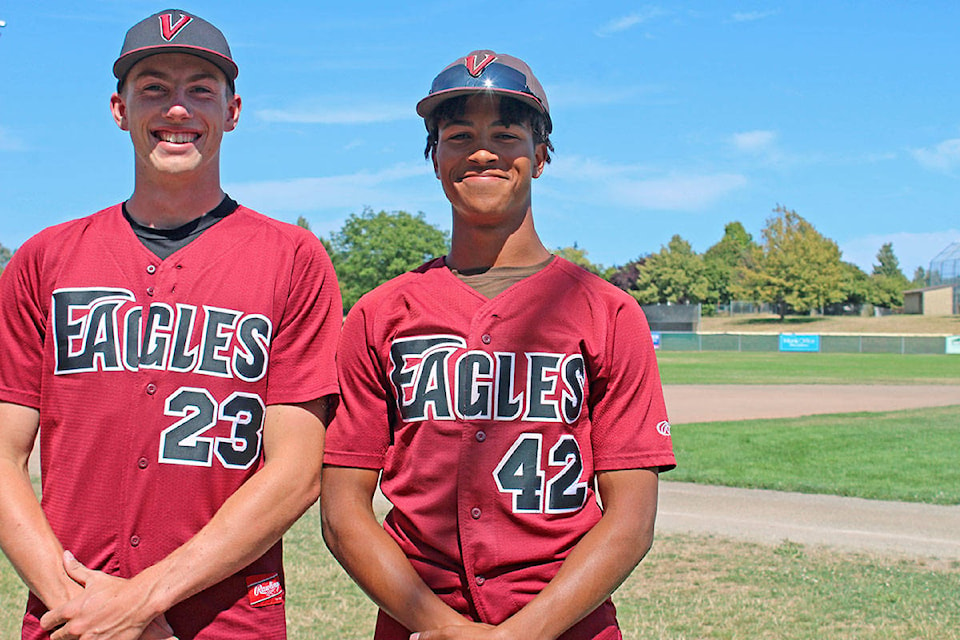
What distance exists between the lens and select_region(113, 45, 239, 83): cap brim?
8.00 ft

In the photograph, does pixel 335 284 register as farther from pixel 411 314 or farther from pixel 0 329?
pixel 0 329

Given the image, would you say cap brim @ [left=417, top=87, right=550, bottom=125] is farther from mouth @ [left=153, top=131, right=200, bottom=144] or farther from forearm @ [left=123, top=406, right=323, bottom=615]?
forearm @ [left=123, top=406, right=323, bottom=615]

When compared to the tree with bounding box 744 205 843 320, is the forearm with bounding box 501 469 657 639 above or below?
below

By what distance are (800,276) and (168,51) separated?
242 ft

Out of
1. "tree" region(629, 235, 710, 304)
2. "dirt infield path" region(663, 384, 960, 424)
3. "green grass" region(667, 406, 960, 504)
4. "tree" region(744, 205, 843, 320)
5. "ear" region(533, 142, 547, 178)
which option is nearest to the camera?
"ear" region(533, 142, 547, 178)

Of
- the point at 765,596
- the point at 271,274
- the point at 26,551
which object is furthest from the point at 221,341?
the point at 765,596

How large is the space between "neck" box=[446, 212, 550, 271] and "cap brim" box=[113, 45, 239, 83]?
73 centimetres

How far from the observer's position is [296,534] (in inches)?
300

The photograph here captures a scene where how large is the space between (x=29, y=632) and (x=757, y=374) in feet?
99.6

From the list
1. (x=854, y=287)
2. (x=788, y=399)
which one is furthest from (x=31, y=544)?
(x=854, y=287)

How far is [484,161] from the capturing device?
8.18 feet

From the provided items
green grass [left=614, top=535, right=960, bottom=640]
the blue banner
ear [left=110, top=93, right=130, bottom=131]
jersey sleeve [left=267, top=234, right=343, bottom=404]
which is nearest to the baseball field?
green grass [left=614, top=535, right=960, bottom=640]

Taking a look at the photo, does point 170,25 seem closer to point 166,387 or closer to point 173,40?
point 173,40

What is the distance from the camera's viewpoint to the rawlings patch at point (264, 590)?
2379 millimetres
